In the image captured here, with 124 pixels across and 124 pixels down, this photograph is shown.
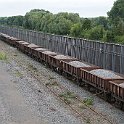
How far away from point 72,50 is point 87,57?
5.71 meters

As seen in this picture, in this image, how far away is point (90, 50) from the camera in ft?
137

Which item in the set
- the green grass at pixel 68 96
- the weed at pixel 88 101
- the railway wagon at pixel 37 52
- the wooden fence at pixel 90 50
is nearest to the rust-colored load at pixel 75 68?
the green grass at pixel 68 96

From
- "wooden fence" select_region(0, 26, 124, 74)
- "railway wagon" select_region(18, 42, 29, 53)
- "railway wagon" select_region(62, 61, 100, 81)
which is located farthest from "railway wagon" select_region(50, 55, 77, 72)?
"railway wagon" select_region(18, 42, 29, 53)

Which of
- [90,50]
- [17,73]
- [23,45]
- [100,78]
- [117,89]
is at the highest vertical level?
[90,50]

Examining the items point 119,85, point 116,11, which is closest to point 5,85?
point 119,85

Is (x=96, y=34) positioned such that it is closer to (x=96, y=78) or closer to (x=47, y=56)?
(x=47, y=56)

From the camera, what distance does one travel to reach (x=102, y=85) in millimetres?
25531

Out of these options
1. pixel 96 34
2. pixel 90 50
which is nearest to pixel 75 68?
pixel 90 50

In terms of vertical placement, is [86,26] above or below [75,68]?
above

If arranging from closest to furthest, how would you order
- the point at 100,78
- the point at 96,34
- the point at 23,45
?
the point at 100,78 → the point at 23,45 → the point at 96,34

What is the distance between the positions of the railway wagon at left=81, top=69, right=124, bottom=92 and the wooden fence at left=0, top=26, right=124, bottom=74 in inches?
217

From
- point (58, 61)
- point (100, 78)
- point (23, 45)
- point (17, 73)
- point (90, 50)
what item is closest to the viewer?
point (100, 78)

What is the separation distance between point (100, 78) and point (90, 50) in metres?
16.0

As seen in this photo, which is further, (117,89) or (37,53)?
(37,53)
